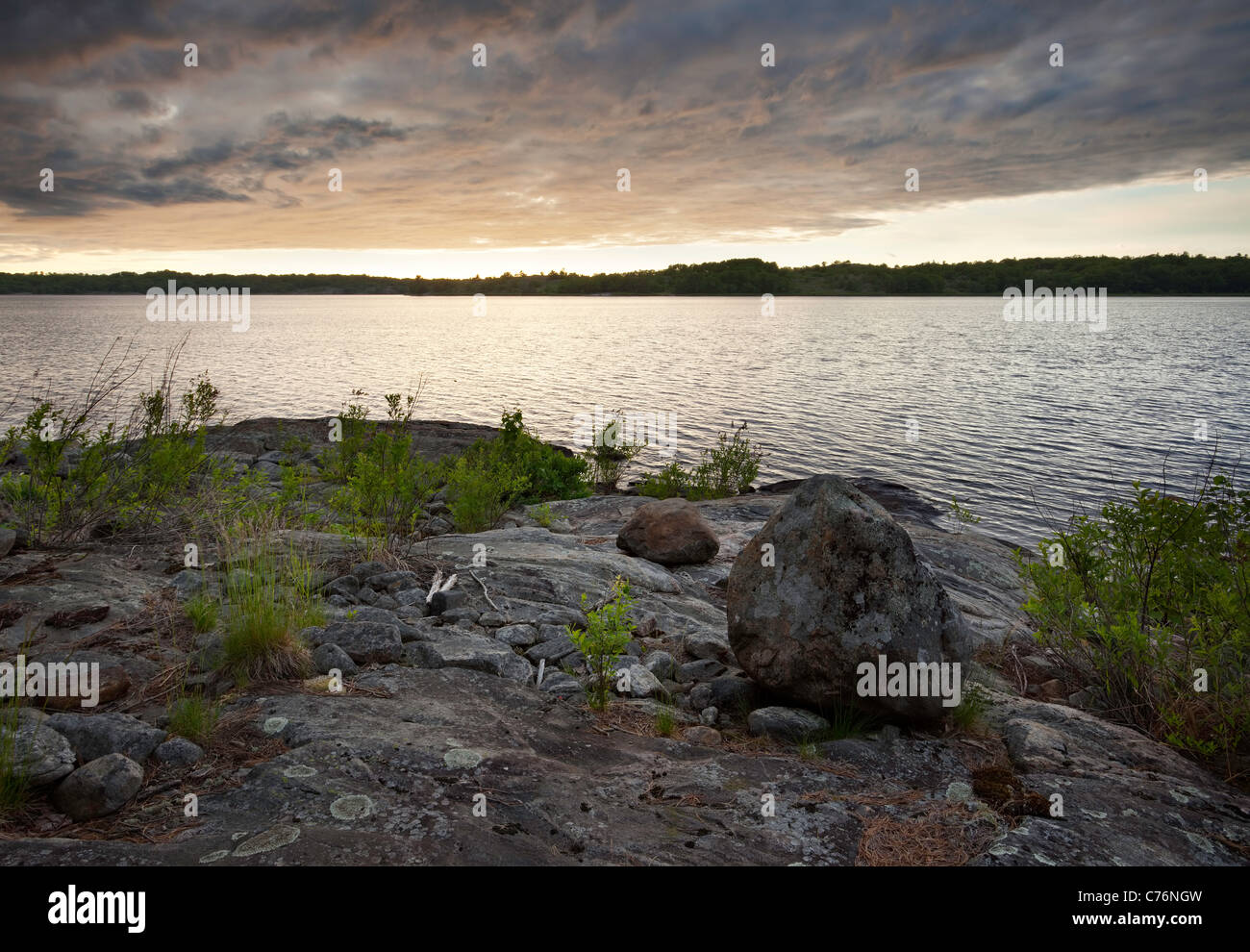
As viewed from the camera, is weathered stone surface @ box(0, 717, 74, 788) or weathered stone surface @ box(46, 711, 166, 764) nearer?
weathered stone surface @ box(0, 717, 74, 788)

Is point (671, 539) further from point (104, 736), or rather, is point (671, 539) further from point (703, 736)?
point (104, 736)

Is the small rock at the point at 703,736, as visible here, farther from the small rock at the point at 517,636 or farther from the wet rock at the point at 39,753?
the wet rock at the point at 39,753

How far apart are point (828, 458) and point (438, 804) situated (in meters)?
22.0

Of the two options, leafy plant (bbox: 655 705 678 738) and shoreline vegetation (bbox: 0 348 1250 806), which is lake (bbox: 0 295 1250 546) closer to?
shoreline vegetation (bbox: 0 348 1250 806)

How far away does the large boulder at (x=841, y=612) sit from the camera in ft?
18.5

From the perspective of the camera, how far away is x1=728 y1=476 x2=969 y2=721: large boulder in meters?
5.65

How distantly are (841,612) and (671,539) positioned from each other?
4734 millimetres

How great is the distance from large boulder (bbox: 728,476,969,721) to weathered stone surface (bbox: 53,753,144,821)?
14.3 ft

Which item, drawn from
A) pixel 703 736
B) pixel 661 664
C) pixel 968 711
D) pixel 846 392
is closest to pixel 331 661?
pixel 661 664

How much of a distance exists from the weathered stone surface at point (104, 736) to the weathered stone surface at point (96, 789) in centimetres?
30

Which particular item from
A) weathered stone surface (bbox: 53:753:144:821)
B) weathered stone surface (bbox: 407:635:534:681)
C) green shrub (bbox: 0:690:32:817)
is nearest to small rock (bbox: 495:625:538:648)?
weathered stone surface (bbox: 407:635:534:681)

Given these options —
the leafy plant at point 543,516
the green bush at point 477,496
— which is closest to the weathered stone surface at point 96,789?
the green bush at point 477,496

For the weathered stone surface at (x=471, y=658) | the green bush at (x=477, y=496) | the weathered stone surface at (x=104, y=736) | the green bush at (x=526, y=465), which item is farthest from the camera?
the green bush at (x=526, y=465)

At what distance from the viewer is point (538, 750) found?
492 cm
